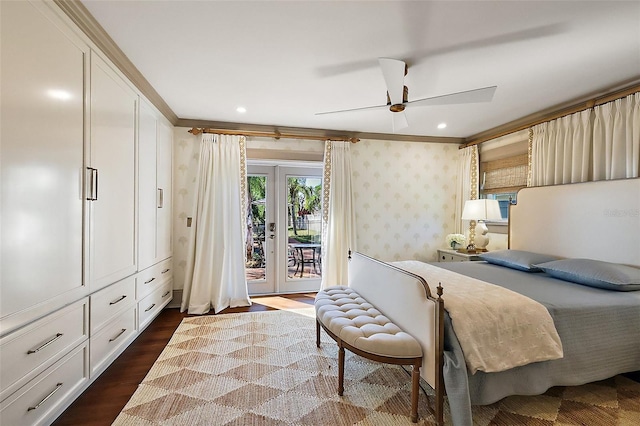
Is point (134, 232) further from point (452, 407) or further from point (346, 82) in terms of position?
point (452, 407)

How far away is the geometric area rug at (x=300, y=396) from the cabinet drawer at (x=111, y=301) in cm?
55

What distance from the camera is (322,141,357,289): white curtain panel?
4.37m

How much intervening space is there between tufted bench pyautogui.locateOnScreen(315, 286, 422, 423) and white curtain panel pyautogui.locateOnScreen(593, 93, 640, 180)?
8.52 ft

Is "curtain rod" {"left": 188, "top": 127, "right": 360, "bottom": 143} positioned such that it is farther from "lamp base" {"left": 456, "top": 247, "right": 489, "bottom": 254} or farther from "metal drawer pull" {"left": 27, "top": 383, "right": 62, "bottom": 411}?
"metal drawer pull" {"left": 27, "top": 383, "right": 62, "bottom": 411}

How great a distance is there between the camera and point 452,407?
66.0 inches

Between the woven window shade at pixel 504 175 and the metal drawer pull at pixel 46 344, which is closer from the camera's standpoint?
the metal drawer pull at pixel 46 344

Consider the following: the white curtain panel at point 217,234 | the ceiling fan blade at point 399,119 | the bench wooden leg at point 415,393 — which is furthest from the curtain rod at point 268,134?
the bench wooden leg at point 415,393

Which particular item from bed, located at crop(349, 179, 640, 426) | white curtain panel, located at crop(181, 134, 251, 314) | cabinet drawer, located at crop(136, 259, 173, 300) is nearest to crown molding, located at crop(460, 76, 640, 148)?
bed, located at crop(349, 179, 640, 426)

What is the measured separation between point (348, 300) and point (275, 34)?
6.95 ft

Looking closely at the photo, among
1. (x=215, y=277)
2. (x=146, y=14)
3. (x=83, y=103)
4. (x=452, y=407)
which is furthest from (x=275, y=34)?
(x=215, y=277)

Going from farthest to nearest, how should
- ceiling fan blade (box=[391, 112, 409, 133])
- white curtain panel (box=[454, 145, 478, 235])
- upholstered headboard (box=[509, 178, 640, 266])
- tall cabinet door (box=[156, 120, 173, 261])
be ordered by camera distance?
white curtain panel (box=[454, 145, 478, 235])
tall cabinet door (box=[156, 120, 173, 261])
ceiling fan blade (box=[391, 112, 409, 133])
upholstered headboard (box=[509, 178, 640, 266])

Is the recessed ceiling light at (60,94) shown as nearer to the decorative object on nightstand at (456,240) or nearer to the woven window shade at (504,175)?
the decorative object on nightstand at (456,240)

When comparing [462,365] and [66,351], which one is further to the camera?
[66,351]

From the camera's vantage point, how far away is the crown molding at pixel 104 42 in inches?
69.6
